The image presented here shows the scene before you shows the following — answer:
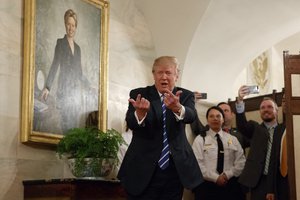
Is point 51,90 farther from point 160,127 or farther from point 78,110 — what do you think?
point 160,127

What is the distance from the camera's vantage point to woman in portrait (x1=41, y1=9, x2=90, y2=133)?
509 centimetres

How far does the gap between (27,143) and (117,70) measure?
1545mm

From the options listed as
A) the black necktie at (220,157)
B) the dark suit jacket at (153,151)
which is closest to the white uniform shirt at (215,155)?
the black necktie at (220,157)

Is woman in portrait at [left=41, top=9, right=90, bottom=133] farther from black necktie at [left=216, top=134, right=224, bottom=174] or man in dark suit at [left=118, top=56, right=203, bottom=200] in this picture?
man in dark suit at [left=118, top=56, right=203, bottom=200]

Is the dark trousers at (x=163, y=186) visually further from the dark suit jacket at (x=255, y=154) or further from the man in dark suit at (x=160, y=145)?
the dark suit jacket at (x=255, y=154)

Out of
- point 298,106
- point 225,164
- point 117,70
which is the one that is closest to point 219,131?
point 225,164

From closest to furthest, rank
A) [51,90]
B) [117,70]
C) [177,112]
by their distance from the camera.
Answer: [177,112]
[51,90]
[117,70]

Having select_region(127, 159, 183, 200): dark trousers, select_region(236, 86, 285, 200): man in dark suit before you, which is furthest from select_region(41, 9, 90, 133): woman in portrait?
select_region(127, 159, 183, 200): dark trousers

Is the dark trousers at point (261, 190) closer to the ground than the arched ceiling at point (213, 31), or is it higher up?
closer to the ground

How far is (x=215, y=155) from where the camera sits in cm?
555

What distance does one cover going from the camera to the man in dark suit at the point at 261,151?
5.23 meters

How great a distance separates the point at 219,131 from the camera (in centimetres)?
574

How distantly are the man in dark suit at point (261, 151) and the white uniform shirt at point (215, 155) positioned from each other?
0.19m

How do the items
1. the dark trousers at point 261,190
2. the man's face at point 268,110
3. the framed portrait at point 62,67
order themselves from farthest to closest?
1. the man's face at point 268,110
2. the dark trousers at point 261,190
3. the framed portrait at point 62,67
